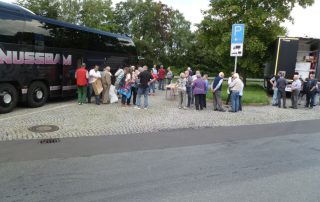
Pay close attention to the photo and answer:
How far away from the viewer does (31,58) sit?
12.1 metres

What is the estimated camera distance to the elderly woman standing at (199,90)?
13.7 meters

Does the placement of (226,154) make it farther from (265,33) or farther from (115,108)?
(265,33)

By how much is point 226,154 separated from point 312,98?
11.4 meters

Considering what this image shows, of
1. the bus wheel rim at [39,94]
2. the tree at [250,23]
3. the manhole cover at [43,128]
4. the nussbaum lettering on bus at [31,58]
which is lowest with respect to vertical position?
the manhole cover at [43,128]

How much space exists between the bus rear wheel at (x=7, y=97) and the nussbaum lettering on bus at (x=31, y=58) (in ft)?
2.98

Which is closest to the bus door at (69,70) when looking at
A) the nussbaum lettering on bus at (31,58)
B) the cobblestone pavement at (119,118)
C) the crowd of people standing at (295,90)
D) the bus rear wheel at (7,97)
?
the nussbaum lettering on bus at (31,58)

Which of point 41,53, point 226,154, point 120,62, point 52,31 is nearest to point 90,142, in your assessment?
point 226,154

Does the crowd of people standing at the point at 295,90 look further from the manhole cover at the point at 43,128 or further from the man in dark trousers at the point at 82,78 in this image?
the manhole cover at the point at 43,128

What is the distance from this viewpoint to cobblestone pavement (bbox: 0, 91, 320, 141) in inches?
354

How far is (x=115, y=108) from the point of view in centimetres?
1308

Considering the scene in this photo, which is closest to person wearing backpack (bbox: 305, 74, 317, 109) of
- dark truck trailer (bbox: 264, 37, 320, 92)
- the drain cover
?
dark truck trailer (bbox: 264, 37, 320, 92)

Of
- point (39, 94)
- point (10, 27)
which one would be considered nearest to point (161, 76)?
point (39, 94)

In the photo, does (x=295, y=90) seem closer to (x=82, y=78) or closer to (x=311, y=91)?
(x=311, y=91)

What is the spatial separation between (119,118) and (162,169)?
17.5 ft
